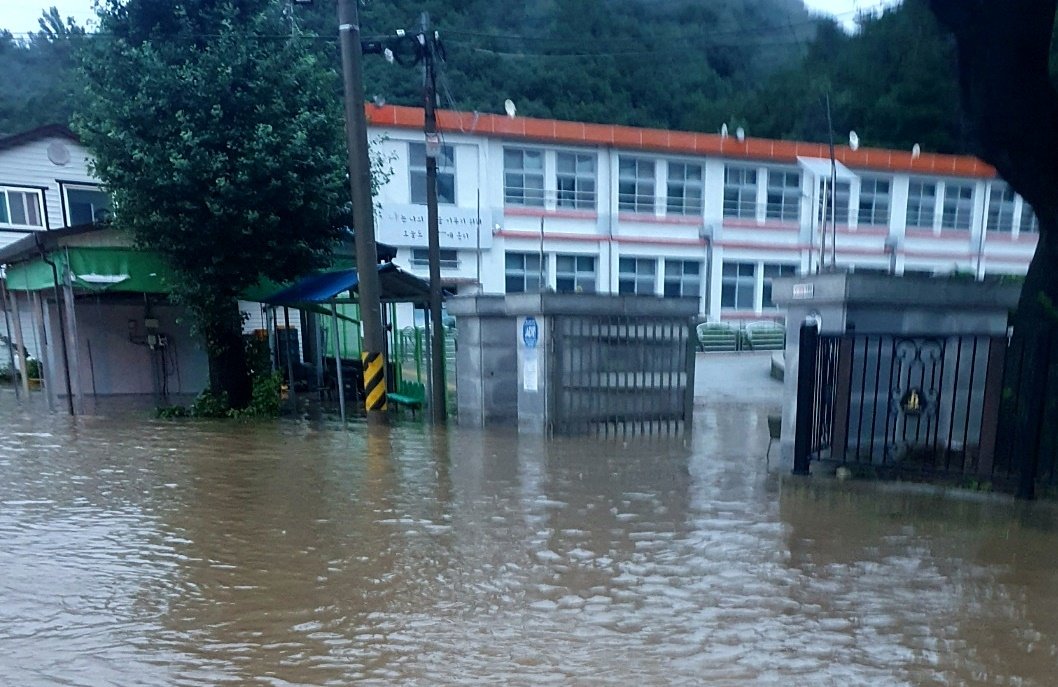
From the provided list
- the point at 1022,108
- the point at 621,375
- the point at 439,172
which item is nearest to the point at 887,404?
the point at 1022,108

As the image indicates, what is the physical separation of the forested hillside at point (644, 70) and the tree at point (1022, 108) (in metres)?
17.9

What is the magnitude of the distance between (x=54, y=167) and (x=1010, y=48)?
72.3 feet

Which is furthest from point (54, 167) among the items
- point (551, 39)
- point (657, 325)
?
point (551, 39)

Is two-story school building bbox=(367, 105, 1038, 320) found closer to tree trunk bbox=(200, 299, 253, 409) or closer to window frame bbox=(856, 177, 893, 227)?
window frame bbox=(856, 177, 893, 227)

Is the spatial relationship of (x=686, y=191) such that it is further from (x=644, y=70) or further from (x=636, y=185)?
(x=644, y=70)

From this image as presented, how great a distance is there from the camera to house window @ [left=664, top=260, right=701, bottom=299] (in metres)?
27.5

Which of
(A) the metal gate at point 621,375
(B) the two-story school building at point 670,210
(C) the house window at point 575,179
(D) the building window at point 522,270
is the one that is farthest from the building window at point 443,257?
(A) the metal gate at point 621,375

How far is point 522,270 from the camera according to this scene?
25.7m

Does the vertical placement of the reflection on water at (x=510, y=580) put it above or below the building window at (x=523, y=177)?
below

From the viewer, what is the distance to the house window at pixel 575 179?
85.1 ft

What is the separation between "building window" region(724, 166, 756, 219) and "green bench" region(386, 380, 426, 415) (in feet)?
64.2

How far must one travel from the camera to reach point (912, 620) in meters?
3.75

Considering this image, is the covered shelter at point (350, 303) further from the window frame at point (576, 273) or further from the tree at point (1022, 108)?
the window frame at point (576, 273)

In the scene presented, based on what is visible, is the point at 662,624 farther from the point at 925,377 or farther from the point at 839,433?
the point at 925,377
